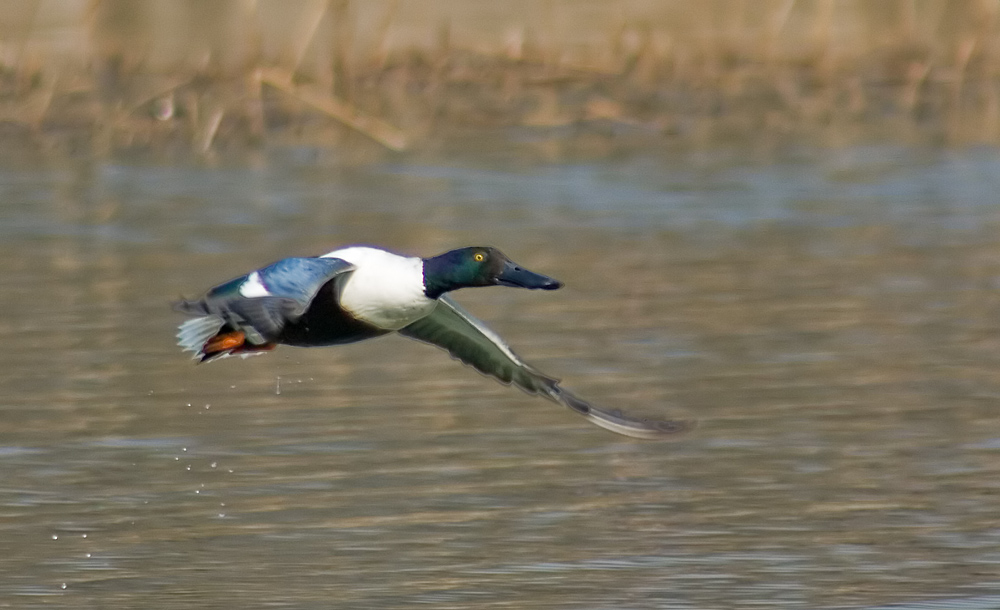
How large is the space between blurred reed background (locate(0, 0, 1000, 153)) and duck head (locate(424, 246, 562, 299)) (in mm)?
9637

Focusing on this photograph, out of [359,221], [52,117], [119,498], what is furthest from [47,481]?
[52,117]

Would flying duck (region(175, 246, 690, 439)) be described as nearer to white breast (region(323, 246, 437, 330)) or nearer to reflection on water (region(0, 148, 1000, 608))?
white breast (region(323, 246, 437, 330))

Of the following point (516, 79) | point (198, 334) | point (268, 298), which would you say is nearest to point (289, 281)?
point (268, 298)

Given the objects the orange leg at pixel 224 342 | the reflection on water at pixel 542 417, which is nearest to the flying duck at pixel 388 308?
the orange leg at pixel 224 342

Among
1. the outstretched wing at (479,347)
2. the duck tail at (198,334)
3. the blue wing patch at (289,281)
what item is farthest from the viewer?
the outstretched wing at (479,347)

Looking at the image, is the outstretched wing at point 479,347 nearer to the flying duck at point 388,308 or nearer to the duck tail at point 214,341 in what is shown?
the flying duck at point 388,308

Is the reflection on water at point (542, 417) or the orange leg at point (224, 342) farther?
the orange leg at point (224, 342)

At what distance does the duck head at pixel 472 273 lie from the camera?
7.02 metres

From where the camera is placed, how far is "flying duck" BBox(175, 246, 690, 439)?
22.0 feet

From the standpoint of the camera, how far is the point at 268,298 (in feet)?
20.5

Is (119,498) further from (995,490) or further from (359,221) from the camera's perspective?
(359,221)

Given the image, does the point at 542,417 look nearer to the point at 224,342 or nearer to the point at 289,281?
the point at 224,342

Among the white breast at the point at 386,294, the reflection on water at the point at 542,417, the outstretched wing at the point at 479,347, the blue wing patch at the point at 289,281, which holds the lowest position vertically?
the reflection on water at the point at 542,417

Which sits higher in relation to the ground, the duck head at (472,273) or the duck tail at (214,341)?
the duck head at (472,273)
